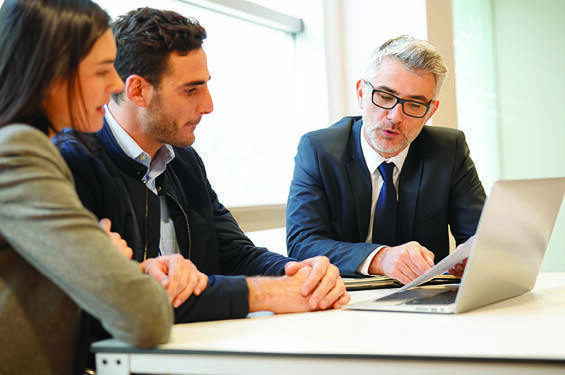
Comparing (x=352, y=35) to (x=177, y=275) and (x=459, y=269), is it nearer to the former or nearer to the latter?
(x=459, y=269)

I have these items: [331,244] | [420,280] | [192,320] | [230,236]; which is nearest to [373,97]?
A: [331,244]

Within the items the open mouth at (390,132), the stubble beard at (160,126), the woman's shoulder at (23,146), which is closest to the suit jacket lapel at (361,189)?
the open mouth at (390,132)

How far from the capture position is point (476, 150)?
4453 millimetres

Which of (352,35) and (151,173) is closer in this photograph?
(151,173)

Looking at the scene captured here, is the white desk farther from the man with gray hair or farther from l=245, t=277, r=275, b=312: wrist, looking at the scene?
the man with gray hair

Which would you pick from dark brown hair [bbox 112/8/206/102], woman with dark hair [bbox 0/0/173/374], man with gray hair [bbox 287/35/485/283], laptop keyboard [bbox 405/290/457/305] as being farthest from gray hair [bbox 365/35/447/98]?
woman with dark hair [bbox 0/0/173/374]

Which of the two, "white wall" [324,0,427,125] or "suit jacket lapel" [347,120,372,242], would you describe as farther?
"white wall" [324,0,427,125]

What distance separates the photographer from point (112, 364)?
3.50 ft

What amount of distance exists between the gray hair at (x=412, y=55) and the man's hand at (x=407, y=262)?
0.82m

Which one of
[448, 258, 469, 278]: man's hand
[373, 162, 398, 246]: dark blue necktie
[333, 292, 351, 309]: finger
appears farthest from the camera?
[373, 162, 398, 246]: dark blue necktie

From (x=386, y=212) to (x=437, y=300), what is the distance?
3.05 ft

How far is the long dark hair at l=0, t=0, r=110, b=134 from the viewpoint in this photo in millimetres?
1147

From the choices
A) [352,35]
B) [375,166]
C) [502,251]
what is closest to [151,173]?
[375,166]

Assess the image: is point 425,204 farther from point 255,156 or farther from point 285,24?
point 285,24
